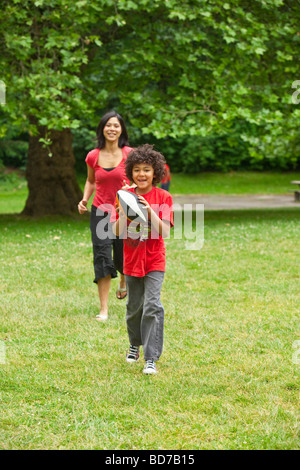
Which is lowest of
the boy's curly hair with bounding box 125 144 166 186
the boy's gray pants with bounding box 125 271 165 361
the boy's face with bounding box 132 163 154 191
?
the boy's gray pants with bounding box 125 271 165 361

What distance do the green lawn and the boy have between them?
11.0 inches

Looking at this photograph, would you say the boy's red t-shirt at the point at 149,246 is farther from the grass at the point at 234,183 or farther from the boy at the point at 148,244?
the grass at the point at 234,183

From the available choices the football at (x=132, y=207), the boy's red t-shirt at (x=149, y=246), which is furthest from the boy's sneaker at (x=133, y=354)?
the football at (x=132, y=207)

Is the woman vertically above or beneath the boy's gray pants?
above

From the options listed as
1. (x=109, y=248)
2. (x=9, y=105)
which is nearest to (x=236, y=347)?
(x=109, y=248)

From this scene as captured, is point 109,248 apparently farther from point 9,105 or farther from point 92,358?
point 9,105

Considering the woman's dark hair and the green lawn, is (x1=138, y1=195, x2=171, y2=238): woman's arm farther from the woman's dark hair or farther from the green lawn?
the woman's dark hair

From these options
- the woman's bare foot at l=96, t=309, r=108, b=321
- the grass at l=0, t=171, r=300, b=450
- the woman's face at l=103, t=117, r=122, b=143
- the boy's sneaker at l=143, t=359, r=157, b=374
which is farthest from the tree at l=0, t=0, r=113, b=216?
the boy's sneaker at l=143, t=359, r=157, b=374

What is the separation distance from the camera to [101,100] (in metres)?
14.8

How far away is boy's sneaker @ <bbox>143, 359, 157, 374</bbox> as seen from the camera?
5.01 metres

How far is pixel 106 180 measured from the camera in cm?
663

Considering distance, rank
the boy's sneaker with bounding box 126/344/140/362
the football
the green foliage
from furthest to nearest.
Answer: the green foliage
the boy's sneaker with bounding box 126/344/140/362
the football

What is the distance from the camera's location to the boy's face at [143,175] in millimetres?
5086

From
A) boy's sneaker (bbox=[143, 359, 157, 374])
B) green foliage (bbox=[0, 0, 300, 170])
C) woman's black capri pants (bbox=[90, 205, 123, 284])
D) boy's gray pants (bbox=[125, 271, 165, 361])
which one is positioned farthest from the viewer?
green foliage (bbox=[0, 0, 300, 170])
